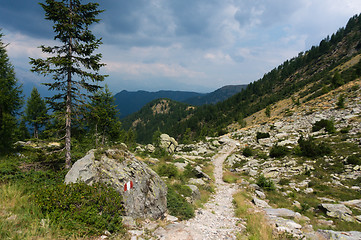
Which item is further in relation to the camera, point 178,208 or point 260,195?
point 260,195

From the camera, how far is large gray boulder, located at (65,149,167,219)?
24.2 ft

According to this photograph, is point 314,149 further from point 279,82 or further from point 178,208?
point 279,82

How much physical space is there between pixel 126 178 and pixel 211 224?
5.54 m

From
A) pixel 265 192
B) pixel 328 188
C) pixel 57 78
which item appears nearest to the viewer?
pixel 57 78

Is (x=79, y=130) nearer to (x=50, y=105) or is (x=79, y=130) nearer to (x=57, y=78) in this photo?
(x=50, y=105)

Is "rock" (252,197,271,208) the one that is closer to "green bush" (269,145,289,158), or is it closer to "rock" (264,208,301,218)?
"rock" (264,208,301,218)

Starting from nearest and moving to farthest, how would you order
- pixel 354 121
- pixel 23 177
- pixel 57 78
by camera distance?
pixel 23 177 → pixel 57 78 → pixel 354 121

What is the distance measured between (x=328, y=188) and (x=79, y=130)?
21.9m

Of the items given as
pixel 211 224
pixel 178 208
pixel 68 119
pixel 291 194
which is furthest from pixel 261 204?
pixel 68 119

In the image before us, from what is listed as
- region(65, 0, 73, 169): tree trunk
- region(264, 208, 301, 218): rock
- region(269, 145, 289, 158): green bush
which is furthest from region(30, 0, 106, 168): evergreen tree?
region(269, 145, 289, 158): green bush

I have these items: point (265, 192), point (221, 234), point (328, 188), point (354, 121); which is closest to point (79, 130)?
point (221, 234)

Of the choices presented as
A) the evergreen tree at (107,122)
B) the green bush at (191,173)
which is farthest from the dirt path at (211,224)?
the evergreen tree at (107,122)

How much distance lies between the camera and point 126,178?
7.96 meters

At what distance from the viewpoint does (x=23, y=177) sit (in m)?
7.92
